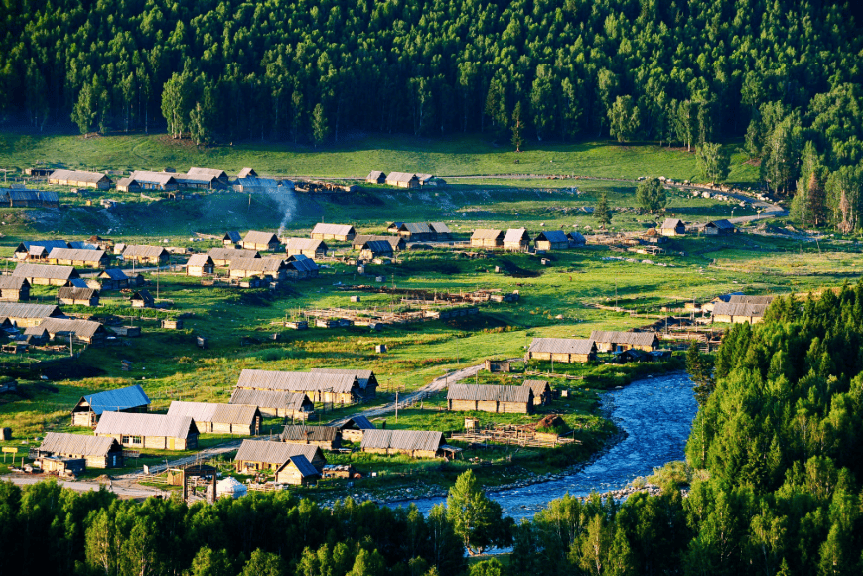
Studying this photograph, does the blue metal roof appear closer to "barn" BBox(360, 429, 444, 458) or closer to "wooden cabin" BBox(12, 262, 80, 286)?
"barn" BBox(360, 429, 444, 458)

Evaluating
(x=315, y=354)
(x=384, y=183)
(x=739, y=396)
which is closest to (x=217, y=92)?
(x=384, y=183)

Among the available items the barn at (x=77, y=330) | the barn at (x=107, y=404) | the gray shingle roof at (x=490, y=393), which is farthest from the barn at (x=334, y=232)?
the barn at (x=107, y=404)

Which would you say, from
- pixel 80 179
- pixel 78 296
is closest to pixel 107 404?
pixel 78 296

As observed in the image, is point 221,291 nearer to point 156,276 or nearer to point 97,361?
point 156,276

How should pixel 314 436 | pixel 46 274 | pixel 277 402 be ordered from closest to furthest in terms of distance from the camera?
1. pixel 314 436
2. pixel 277 402
3. pixel 46 274

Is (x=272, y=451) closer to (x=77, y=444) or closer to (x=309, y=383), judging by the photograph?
(x=77, y=444)

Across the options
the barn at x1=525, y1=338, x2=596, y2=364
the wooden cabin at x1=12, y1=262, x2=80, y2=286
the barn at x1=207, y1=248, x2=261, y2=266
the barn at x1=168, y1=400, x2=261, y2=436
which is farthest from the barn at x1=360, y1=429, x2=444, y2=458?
the barn at x1=207, y1=248, x2=261, y2=266

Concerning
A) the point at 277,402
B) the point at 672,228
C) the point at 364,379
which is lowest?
the point at 277,402
